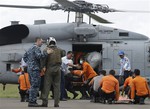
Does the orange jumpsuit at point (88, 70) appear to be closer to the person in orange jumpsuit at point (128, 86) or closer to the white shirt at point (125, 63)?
the white shirt at point (125, 63)

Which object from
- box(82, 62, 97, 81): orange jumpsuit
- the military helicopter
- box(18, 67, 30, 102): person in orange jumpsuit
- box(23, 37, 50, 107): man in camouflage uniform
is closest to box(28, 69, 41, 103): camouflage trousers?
box(23, 37, 50, 107): man in camouflage uniform

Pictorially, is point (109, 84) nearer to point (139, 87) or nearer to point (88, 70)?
point (139, 87)

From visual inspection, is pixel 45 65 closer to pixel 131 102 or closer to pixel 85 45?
pixel 131 102

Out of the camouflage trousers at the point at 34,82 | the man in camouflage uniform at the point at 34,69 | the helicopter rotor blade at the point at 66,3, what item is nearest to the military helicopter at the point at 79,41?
the helicopter rotor blade at the point at 66,3

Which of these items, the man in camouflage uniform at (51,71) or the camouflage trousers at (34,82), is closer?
the camouflage trousers at (34,82)

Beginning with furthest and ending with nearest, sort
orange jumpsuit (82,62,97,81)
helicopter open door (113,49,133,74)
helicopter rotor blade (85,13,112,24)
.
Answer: helicopter open door (113,49,133,74)
helicopter rotor blade (85,13,112,24)
orange jumpsuit (82,62,97,81)

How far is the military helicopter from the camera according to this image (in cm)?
2030

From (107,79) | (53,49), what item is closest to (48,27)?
(107,79)

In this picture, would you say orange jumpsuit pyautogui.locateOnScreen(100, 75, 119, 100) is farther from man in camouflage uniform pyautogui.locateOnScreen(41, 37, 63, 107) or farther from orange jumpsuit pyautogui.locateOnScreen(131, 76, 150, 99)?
man in camouflage uniform pyautogui.locateOnScreen(41, 37, 63, 107)

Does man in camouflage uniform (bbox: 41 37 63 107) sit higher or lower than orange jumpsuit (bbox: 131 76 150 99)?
higher

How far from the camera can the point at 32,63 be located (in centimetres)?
1341

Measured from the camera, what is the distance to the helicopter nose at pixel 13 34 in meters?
20.3

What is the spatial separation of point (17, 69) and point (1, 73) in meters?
0.75

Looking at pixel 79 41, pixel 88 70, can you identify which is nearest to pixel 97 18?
pixel 79 41
